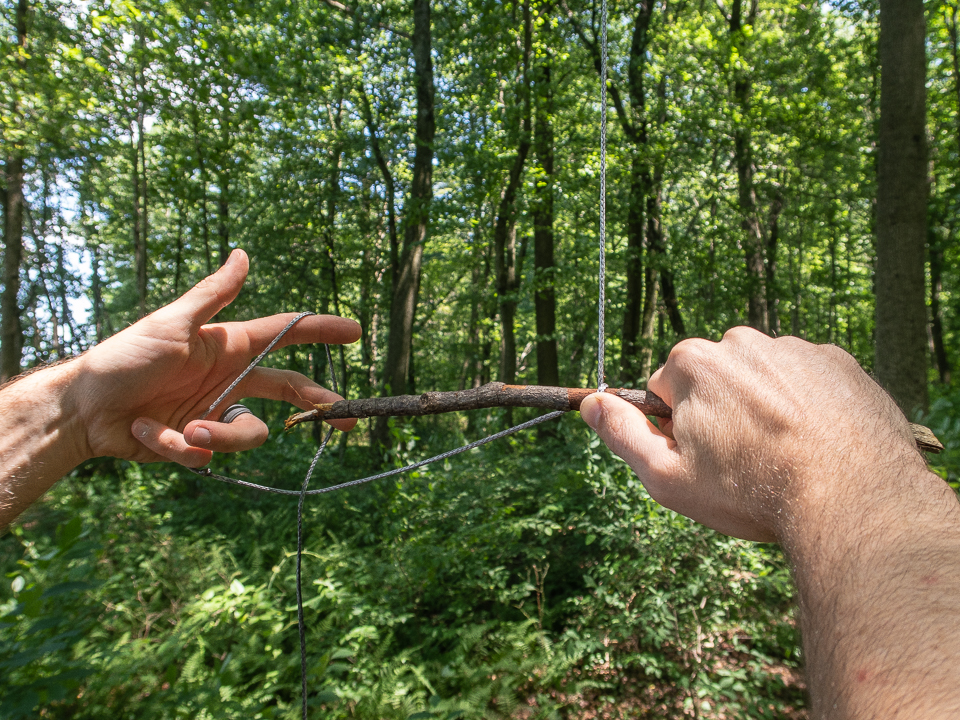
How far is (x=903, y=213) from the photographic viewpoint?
4828mm

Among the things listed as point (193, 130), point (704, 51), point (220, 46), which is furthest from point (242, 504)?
point (704, 51)

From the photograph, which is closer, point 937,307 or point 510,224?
point 510,224

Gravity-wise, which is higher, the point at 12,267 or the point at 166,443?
the point at 12,267

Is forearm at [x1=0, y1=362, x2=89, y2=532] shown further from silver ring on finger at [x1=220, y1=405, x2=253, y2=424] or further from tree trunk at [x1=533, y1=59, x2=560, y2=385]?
tree trunk at [x1=533, y1=59, x2=560, y2=385]

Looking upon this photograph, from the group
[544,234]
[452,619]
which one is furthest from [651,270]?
[452,619]

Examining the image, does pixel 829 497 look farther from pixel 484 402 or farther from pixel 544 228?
pixel 544 228

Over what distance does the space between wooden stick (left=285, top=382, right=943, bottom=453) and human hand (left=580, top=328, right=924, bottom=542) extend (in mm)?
213

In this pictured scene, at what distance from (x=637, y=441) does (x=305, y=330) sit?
134 centimetres

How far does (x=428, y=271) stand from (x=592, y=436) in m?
14.2

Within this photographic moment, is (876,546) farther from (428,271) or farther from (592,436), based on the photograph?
(428,271)

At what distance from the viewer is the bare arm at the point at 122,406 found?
1.67 meters

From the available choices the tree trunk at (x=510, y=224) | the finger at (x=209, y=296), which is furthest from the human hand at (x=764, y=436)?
the tree trunk at (x=510, y=224)

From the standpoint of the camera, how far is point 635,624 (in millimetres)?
3697

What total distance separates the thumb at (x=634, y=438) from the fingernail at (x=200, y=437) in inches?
46.8
